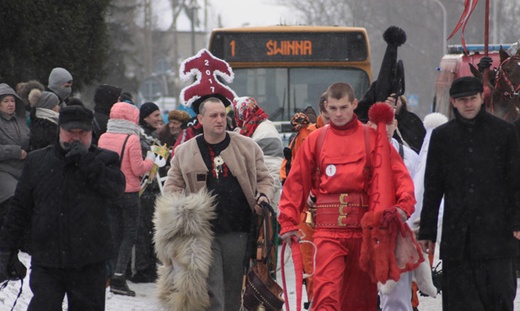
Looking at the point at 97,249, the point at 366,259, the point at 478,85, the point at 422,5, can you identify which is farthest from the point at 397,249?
the point at 422,5

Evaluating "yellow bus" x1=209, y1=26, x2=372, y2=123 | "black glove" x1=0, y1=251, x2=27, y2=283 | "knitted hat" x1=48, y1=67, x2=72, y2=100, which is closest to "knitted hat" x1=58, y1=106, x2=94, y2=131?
"black glove" x1=0, y1=251, x2=27, y2=283

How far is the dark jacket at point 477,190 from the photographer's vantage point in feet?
23.4

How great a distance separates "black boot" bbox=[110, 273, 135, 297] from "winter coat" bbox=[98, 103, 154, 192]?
103 cm

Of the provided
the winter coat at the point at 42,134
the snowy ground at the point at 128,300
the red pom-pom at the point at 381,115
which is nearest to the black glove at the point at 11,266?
the snowy ground at the point at 128,300

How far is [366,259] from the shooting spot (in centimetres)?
720

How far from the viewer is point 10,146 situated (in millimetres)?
10539

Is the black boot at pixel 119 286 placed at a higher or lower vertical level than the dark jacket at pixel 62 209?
lower

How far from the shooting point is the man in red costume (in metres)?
7.30

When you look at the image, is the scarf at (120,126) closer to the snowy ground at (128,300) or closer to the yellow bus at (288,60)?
the snowy ground at (128,300)

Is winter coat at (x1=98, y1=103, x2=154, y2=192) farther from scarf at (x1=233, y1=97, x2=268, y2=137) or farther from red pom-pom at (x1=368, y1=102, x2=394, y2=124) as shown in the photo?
red pom-pom at (x1=368, y1=102, x2=394, y2=124)

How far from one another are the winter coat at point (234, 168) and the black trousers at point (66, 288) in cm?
148

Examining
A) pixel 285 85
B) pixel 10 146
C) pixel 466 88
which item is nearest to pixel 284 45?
pixel 285 85

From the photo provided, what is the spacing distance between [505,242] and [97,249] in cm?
260

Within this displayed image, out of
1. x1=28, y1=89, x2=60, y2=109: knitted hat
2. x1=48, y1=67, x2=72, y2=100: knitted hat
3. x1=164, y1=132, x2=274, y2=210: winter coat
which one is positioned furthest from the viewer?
x1=48, y1=67, x2=72, y2=100: knitted hat
